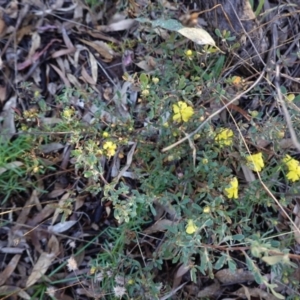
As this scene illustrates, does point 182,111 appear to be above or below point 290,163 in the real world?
above

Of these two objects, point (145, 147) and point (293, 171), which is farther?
point (145, 147)

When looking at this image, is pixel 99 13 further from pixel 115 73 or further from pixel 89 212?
pixel 89 212

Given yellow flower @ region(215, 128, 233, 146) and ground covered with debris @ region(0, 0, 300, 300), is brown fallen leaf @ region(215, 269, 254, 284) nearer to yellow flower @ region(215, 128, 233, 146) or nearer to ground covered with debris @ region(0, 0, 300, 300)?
ground covered with debris @ region(0, 0, 300, 300)

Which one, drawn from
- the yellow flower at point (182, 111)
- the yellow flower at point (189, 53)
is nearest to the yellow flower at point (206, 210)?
the yellow flower at point (182, 111)

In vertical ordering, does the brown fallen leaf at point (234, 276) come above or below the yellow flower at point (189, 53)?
below

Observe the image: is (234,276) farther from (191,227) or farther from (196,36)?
(196,36)

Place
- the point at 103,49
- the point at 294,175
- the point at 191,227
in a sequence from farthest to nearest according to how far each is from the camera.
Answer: the point at 103,49 → the point at 294,175 → the point at 191,227

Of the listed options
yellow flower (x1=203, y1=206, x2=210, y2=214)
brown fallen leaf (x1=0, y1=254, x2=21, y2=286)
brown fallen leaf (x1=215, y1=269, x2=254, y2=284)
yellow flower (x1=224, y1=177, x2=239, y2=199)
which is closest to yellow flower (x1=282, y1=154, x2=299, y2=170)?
yellow flower (x1=224, y1=177, x2=239, y2=199)

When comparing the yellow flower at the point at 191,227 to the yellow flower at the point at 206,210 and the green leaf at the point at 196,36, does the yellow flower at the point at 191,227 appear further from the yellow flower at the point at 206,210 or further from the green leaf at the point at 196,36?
the green leaf at the point at 196,36

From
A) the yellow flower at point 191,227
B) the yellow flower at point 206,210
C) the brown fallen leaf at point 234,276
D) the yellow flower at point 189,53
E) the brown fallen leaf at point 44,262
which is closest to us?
the yellow flower at point 191,227

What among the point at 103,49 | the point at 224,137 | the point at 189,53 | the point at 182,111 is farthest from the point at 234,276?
the point at 103,49
